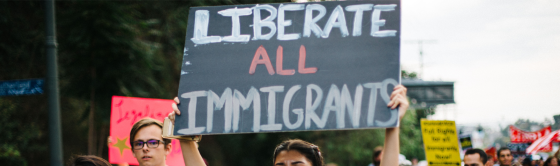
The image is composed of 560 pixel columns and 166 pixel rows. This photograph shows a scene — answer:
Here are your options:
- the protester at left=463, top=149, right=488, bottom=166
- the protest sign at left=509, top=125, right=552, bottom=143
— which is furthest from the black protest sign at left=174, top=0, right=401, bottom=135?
the protest sign at left=509, top=125, right=552, bottom=143

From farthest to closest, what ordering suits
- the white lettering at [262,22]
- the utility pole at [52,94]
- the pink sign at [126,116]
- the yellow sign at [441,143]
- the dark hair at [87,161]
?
1. the yellow sign at [441,143]
2. the utility pole at [52,94]
3. the pink sign at [126,116]
4. the dark hair at [87,161]
5. the white lettering at [262,22]

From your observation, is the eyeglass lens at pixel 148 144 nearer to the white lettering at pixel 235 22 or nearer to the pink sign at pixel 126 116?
the white lettering at pixel 235 22

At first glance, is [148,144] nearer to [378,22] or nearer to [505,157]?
[378,22]

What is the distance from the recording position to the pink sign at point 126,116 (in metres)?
4.32

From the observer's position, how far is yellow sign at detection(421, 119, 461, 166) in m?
6.31

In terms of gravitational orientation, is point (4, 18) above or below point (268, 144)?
above

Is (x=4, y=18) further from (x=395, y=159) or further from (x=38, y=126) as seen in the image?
(x=395, y=159)

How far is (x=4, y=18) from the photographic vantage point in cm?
702

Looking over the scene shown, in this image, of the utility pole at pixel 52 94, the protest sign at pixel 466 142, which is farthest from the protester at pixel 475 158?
the utility pole at pixel 52 94

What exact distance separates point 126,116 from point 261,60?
7.50 feet

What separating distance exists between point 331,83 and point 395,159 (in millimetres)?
474

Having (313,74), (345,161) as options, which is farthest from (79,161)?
(345,161)

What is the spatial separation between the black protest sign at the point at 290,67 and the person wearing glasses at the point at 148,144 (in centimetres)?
69

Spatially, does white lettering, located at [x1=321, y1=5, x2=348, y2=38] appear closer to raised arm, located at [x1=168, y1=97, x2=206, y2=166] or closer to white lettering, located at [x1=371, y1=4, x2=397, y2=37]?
white lettering, located at [x1=371, y1=4, x2=397, y2=37]
